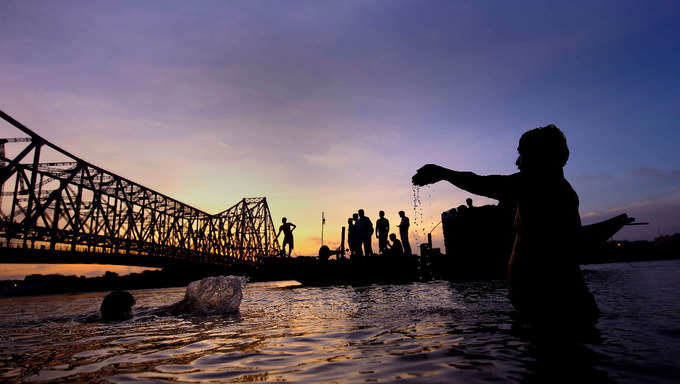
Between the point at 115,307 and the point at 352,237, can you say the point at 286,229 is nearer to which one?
the point at 352,237

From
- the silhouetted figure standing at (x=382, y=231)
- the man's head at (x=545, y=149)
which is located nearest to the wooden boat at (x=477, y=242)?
the silhouetted figure standing at (x=382, y=231)

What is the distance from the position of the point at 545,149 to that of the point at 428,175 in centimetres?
95

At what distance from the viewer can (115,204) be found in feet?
182

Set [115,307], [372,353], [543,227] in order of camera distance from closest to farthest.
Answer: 1. [372,353]
2. [543,227]
3. [115,307]

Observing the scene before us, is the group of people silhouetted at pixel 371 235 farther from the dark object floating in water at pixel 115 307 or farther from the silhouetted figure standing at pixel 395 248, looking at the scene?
the dark object floating in water at pixel 115 307

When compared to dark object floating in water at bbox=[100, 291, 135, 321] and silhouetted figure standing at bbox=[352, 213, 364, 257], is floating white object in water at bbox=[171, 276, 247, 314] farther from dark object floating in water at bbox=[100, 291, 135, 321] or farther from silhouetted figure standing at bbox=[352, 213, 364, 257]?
silhouetted figure standing at bbox=[352, 213, 364, 257]

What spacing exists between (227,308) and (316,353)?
178 inches

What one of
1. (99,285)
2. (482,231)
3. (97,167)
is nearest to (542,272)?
(482,231)

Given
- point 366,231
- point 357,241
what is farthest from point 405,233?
point 357,241

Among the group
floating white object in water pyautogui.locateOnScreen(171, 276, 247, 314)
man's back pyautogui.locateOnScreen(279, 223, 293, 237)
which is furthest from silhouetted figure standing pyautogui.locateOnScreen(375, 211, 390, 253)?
floating white object in water pyautogui.locateOnScreen(171, 276, 247, 314)

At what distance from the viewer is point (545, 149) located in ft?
8.91

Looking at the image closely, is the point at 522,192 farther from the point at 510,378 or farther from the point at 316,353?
Result: the point at 316,353

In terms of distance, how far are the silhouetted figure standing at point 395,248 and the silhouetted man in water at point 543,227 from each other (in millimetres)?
12405

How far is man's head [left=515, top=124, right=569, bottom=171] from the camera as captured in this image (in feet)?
8.91
